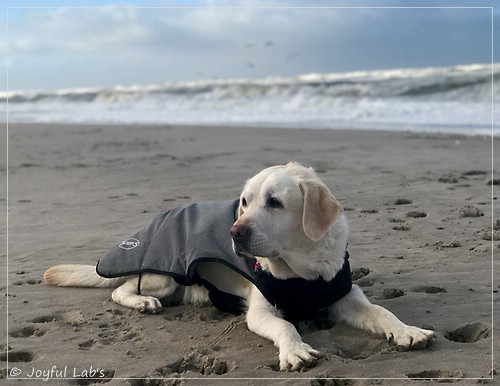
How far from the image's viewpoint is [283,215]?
3973 mm

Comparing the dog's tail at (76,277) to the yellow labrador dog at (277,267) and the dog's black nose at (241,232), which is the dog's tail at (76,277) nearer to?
the yellow labrador dog at (277,267)

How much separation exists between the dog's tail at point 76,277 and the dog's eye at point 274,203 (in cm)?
150

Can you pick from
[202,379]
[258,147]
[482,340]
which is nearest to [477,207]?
[482,340]

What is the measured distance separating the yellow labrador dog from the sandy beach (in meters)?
0.10

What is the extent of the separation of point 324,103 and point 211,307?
2192 centimetres

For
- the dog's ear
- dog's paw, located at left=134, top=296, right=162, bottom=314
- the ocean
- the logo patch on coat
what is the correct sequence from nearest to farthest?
the dog's ear, dog's paw, located at left=134, top=296, right=162, bottom=314, the logo patch on coat, the ocean

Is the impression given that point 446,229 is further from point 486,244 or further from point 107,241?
point 107,241

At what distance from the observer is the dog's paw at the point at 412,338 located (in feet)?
11.8

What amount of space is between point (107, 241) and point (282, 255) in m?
2.56

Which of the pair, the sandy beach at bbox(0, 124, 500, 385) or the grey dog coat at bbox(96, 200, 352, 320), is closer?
the sandy beach at bbox(0, 124, 500, 385)

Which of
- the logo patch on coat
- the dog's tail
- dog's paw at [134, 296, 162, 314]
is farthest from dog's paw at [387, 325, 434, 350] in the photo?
the dog's tail

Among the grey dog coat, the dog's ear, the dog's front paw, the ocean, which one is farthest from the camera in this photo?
the ocean

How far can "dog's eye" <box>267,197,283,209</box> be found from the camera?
13.1 ft

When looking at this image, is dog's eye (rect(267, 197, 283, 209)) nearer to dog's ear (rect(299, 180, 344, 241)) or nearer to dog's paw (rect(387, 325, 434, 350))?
dog's ear (rect(299, 180, 344, 241))
